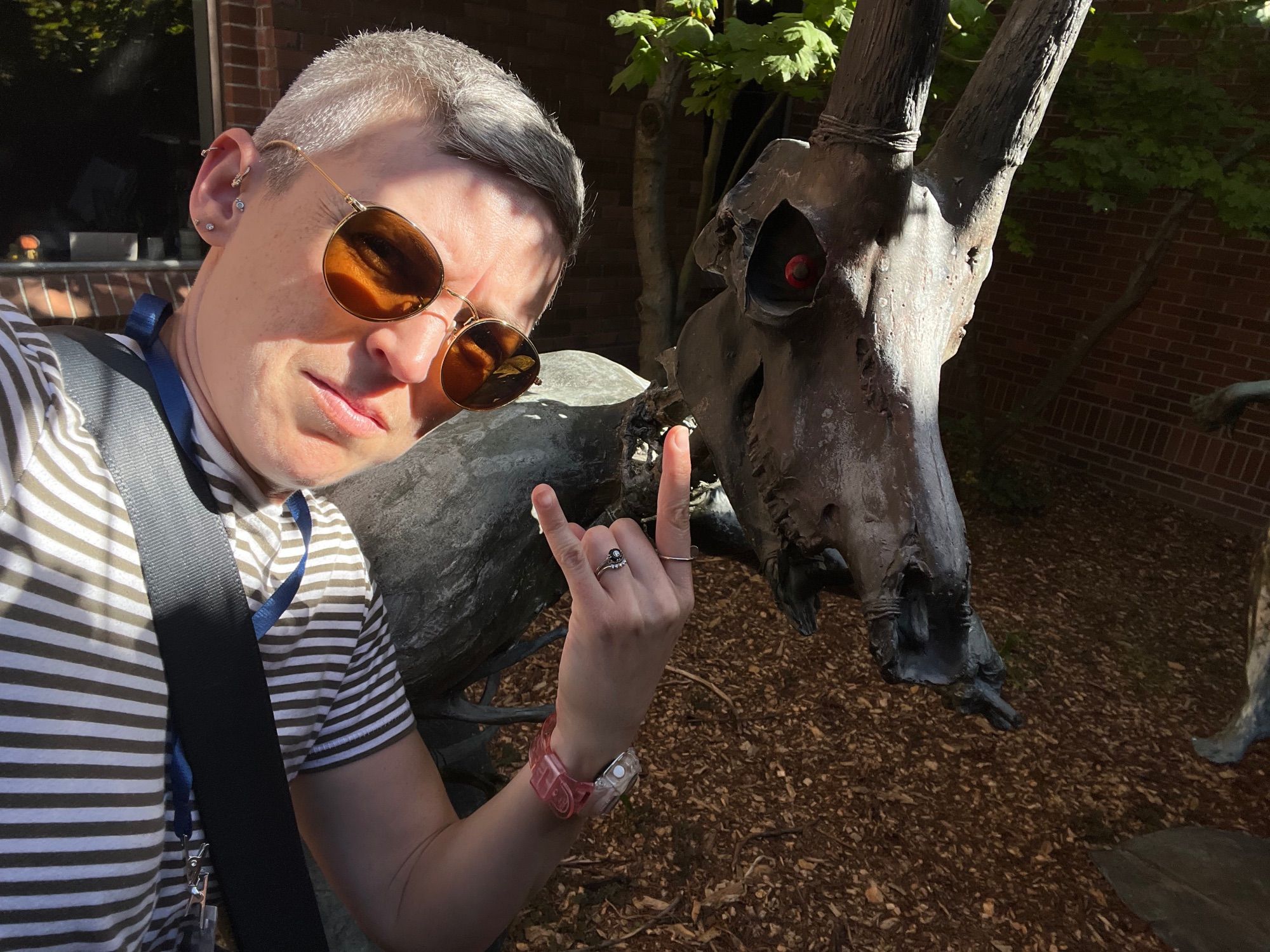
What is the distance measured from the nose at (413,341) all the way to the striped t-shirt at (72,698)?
0.28 meters

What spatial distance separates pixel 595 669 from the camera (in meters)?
1.25

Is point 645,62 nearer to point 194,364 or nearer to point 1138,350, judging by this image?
point 194,364

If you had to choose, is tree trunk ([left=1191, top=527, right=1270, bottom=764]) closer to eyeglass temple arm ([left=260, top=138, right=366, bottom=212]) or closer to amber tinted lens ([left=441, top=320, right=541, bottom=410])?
amber tinted lens ([left=441, top=320, right=541, bottom=410])

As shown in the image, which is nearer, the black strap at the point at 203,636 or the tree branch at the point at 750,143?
the black strap at the point at 203,636

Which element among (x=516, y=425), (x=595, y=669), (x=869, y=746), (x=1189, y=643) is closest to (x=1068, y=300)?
(x=1189, y=643)

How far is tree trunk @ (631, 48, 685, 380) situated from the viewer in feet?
17.1

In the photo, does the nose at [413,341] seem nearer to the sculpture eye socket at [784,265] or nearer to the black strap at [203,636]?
the black strap at [203,636]

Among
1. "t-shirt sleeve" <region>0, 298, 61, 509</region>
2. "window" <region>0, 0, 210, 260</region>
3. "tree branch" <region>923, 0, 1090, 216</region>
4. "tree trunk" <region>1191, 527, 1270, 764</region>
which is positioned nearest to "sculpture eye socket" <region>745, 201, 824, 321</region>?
"tree branch" <region>923, 0, 1090, 216</region>

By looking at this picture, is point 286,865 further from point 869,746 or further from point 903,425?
point 869,746

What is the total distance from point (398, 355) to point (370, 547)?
105 centimetres

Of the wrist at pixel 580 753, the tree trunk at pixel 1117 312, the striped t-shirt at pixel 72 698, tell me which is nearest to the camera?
the striped t-shirt at pixel 72 698

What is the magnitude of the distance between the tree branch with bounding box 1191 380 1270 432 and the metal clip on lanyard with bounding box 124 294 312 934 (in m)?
2.97

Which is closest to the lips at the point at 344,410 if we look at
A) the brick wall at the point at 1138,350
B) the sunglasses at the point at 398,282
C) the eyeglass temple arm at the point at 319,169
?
the sunglasses at the point at 398,282

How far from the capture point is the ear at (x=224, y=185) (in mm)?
1237
